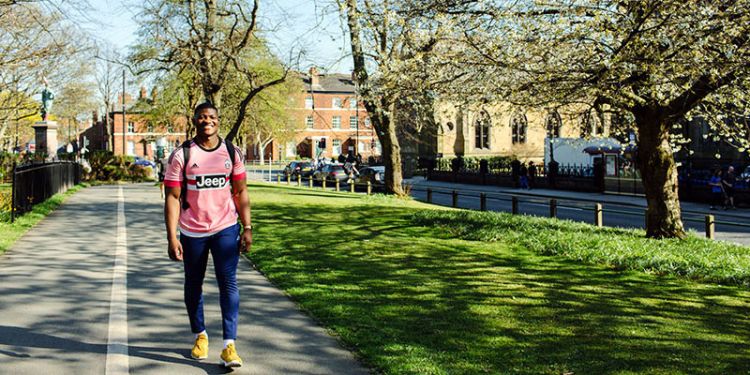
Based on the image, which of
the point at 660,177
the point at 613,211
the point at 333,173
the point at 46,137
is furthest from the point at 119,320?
the point at 333,173

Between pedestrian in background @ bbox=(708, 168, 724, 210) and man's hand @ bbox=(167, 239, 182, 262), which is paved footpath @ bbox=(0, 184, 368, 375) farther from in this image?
pedestrian in background @ bbox=(708, 168, 724, 210)

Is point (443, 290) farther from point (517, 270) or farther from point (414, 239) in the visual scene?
point (414, 239)

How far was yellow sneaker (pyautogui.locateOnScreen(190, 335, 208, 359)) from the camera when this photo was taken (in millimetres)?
5184

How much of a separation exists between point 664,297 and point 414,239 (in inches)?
209

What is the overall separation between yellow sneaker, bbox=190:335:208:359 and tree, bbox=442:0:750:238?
7359 millimetres

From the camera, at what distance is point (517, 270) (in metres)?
9.44

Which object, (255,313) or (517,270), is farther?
(517,270)

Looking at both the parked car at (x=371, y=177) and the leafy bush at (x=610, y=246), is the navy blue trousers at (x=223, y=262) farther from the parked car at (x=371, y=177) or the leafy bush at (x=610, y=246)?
the parked car at (x=371, y=177)

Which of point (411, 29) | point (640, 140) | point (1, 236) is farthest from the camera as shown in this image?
point (411, 29)

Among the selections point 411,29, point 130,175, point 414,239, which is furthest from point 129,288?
point 130,175

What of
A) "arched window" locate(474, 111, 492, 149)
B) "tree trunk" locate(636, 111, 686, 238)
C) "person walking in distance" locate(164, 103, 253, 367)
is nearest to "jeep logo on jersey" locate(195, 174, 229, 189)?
"person walking in distance" locate(164, 103, 253, 367)

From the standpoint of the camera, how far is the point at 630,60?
10586mm

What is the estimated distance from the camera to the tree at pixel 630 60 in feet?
33.2

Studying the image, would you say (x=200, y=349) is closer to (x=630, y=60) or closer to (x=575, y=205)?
(x=630, y=60)
